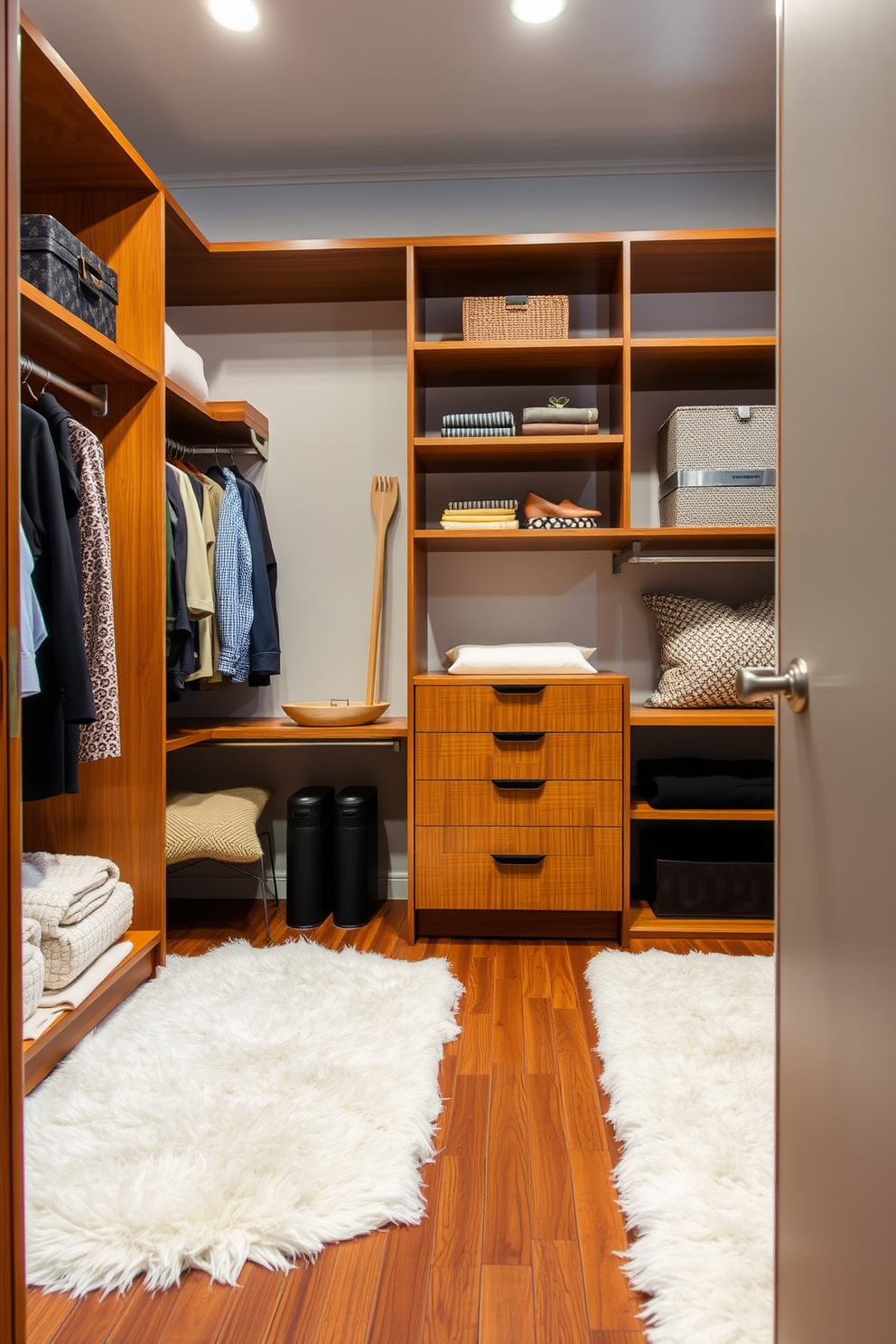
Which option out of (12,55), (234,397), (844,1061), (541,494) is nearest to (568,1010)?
(844,1061)

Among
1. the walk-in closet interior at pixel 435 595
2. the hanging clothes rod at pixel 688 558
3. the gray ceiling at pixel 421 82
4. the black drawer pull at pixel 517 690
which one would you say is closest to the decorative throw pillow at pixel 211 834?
the walk-in closet interior at pixel 435 595

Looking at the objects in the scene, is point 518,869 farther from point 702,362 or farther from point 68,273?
point 68,273

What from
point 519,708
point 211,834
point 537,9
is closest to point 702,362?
point 537,9

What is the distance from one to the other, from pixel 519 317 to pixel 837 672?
236cm

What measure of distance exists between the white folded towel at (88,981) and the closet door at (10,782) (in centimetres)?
110

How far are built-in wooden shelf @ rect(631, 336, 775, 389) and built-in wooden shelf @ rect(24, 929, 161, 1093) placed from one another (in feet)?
7.84

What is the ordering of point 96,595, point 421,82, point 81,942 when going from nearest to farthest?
point 81,942
point 96,595
point 421,82

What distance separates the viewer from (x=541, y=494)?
3.24 m

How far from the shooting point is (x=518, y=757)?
2.77m

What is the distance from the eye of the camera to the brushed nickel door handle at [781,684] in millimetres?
895

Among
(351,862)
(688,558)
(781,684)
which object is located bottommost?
(351,862)

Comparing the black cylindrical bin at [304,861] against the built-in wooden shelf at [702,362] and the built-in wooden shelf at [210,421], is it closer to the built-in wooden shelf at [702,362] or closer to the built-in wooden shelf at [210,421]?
the built-in wooden shelf at [210,421]

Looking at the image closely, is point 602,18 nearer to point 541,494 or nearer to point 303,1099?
point 541,494

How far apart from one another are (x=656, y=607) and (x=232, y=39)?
7.23 ft
